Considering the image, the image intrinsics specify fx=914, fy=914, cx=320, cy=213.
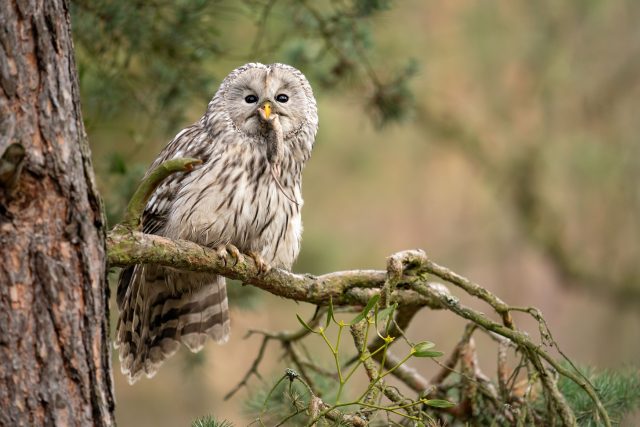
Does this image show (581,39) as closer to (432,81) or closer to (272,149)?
(432,81)

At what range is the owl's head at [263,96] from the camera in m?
3.06

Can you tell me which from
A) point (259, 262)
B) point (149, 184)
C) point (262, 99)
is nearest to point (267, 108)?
point (262, 99)

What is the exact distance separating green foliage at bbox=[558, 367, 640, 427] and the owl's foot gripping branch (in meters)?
0.09

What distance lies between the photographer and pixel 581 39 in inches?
280

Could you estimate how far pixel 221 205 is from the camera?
2873 millimetres

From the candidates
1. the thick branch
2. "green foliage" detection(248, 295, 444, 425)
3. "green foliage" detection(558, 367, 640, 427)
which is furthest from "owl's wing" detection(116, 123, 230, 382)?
"green foliage" detection(558, 367, 640, 427)

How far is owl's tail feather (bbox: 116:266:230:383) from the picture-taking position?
3039mm

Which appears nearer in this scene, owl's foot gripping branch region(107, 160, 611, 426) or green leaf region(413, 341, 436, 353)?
green leaf region(413, 341, 436, 353)

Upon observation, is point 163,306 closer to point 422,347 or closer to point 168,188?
point 168,188

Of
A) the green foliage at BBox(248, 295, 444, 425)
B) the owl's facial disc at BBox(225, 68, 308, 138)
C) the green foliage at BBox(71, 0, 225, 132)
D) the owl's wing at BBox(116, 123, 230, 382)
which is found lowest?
the green foliage at BBox(248, 295, 444, 425)

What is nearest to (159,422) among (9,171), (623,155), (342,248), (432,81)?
(342,248)

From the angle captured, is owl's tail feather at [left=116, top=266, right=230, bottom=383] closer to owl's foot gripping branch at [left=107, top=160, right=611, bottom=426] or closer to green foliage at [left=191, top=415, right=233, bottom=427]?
owl's foot gripping branch at [left=107, top=160, right=611, bottom=426]

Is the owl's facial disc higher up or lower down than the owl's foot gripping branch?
higher up

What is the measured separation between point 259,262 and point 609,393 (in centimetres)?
102
